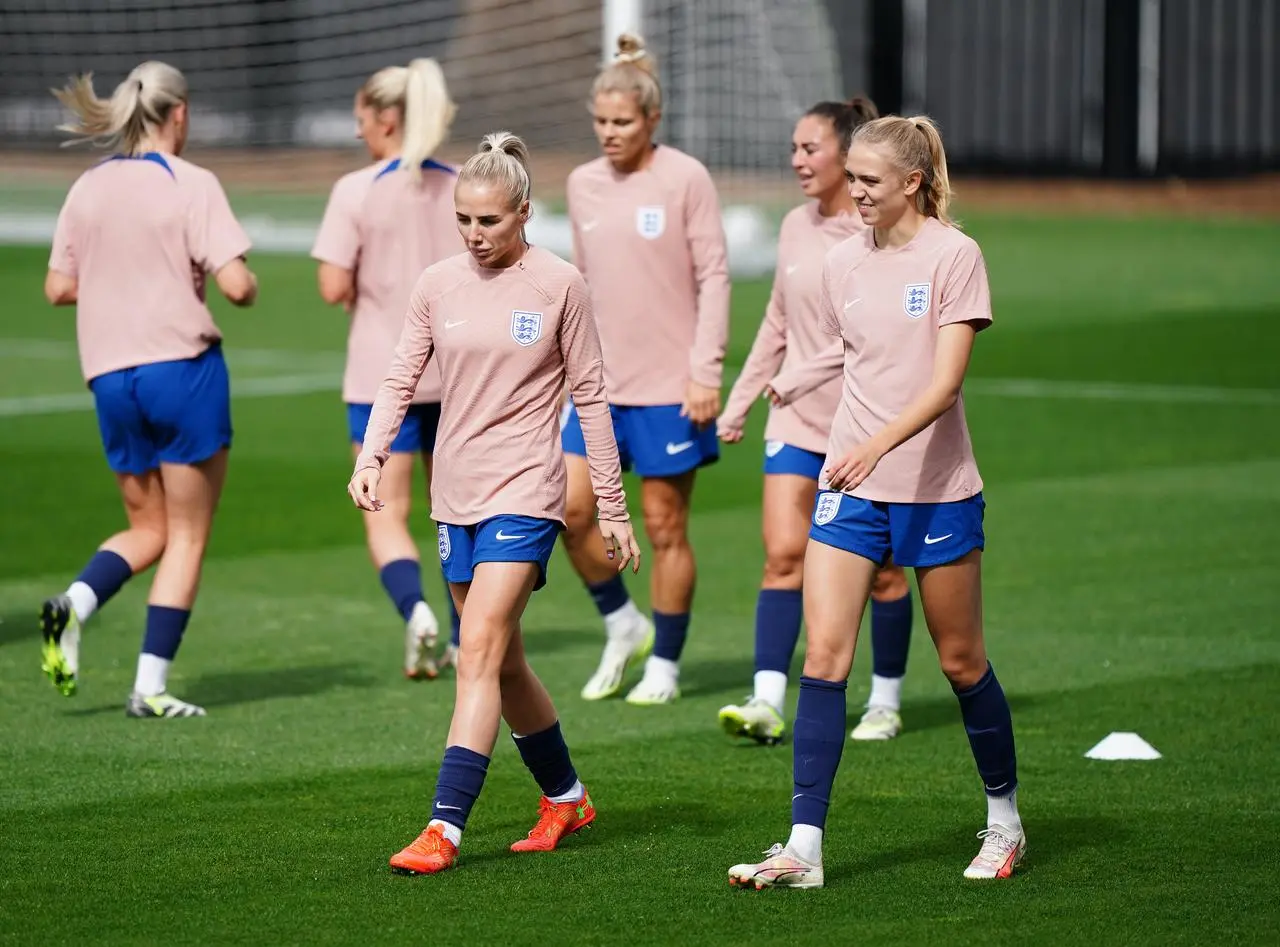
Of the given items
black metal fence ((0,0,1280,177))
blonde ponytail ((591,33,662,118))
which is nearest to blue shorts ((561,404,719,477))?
blonde ponytail ((591,33,662,118))

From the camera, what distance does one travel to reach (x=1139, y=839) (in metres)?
6.44

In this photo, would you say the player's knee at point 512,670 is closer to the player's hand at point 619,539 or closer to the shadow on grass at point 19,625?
the player's hand at point 619,539

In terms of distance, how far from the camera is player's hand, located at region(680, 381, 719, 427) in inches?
332

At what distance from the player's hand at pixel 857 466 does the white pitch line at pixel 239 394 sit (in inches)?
453

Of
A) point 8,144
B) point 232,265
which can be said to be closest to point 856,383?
point 232,265

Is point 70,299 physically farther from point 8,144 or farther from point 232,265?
point 8,144

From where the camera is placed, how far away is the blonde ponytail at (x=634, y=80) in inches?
329

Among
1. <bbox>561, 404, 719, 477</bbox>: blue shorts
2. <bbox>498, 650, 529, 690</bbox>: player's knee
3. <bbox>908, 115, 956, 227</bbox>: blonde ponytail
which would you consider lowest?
<bbox>498, 650, 529, 690</bbox>: player's knee

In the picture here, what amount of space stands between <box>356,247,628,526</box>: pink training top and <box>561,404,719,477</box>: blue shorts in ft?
7.70

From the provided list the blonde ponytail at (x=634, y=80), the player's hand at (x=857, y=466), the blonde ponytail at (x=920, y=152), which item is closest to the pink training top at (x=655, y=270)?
the blonde ponytail at (x=634, y=80)

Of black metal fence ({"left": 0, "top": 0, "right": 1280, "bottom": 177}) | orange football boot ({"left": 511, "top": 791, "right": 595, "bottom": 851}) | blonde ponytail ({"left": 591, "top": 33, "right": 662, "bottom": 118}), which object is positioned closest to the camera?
orange football boot ({"left": 511, "top": 791, "right": 595, "bottom": 851})

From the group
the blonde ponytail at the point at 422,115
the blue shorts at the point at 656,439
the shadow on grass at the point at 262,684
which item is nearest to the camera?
the shadow on grass at the point at 262,684

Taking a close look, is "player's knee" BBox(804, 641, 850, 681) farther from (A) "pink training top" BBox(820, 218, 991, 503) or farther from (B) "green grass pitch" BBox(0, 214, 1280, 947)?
(B) "green grass pitch" BBox(0, 214, 1280, 947)

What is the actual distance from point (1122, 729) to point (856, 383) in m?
2.43
